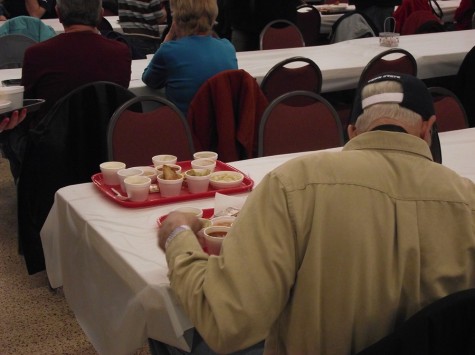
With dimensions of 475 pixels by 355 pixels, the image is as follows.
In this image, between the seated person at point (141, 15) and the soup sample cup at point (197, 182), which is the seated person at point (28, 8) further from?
the soup sample cup at point (197, 182)

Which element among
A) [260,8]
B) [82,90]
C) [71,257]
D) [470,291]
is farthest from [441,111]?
[260,8]

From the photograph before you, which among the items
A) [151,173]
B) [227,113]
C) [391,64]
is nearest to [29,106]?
[151,173]

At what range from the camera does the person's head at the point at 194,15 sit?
138 inches

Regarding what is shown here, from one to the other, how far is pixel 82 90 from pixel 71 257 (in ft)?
3.26

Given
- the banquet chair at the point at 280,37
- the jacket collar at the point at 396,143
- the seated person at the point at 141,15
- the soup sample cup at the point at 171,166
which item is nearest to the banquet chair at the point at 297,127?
the soup sample cup at the point at 171,166

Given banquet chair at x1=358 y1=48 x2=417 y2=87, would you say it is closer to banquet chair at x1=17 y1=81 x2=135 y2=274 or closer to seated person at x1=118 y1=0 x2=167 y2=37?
banquet chair at x1=17 y1=81 x2=135 y2=274

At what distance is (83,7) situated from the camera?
3.18 meters

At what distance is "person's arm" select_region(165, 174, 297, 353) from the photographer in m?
1.24

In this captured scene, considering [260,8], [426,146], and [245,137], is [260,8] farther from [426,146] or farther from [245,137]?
[426,146]

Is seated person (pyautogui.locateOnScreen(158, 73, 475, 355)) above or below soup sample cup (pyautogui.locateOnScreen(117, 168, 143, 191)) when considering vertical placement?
above

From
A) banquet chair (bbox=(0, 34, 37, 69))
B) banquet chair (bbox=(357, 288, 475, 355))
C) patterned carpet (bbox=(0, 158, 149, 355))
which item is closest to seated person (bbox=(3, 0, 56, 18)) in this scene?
banquet chair (bbox=(0, 34, 37, 69))

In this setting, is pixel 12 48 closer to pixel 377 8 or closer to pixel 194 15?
pixel 194 15

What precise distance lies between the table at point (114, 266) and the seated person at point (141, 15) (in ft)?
11.5

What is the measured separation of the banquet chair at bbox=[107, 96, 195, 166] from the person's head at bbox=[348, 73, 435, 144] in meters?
1.40
